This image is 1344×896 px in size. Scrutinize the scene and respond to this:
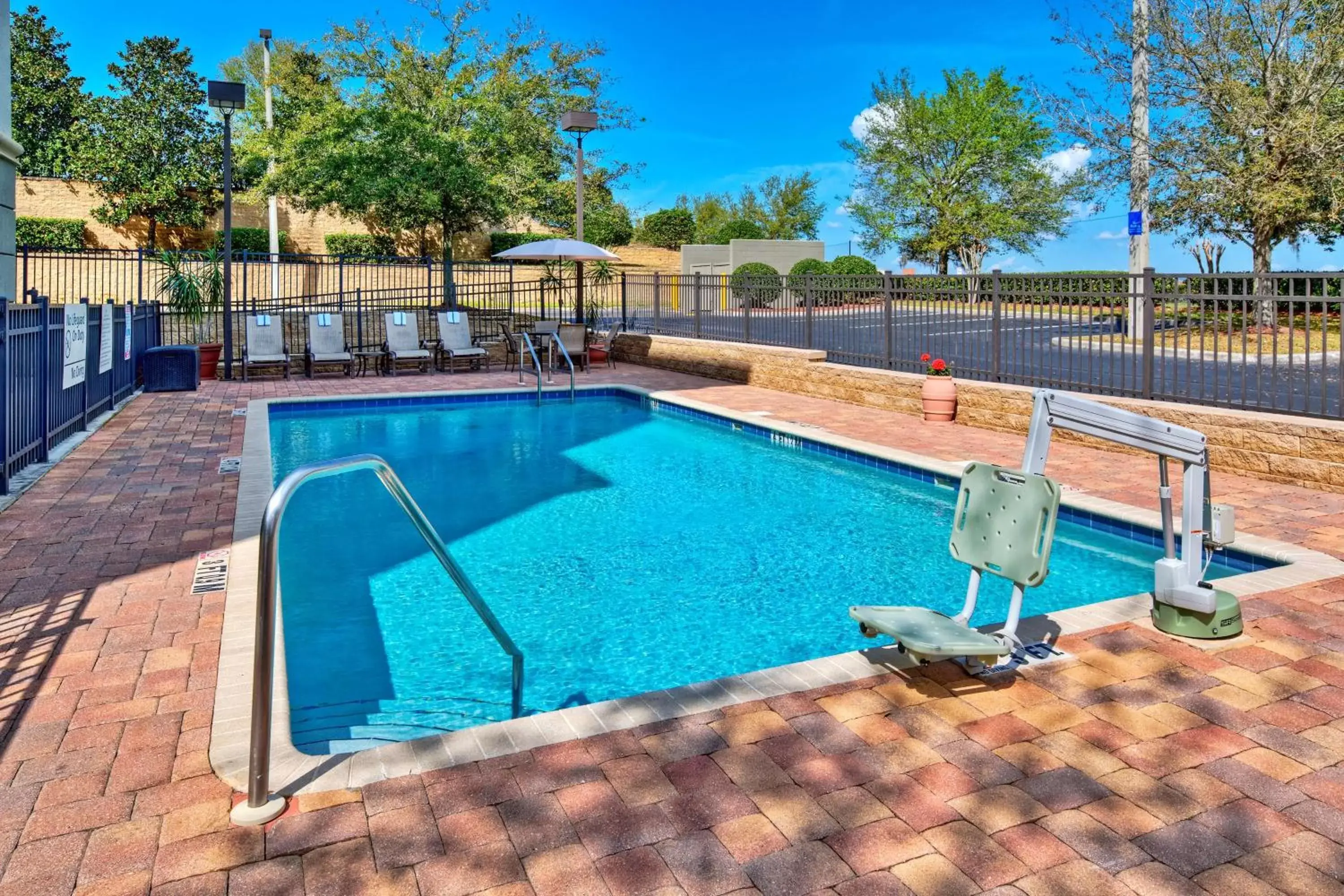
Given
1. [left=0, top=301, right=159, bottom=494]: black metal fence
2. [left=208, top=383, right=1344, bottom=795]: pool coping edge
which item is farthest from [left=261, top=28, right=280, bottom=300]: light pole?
[left=208, top=383, right=1344, bottom=795]: pool coping edge

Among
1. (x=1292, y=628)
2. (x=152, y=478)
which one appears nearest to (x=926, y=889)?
(x=1292, y=628)

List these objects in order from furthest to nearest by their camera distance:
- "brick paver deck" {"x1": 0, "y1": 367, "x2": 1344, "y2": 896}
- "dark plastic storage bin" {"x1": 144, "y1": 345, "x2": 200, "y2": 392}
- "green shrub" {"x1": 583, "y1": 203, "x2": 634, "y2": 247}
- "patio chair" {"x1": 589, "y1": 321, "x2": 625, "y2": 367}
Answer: "green shrub" {"x1": 583, "y1": 203, "x2": 634, "y2": 247}
"patio chair" {"x1": 589, "y1": 321, "x2": 625, "y2": 367}
"dark plastic storage bin" {"x1": 144, "y1": 345, "x2": 200, "y2": 392}
"brick paver deck" {"x1": 0, "y1": 367, "x2": 1344, "y2": 896}

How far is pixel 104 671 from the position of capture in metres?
3.53

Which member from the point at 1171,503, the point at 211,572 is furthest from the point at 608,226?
the point at 1171,503

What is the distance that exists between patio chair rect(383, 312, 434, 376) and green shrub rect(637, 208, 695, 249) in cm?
2960

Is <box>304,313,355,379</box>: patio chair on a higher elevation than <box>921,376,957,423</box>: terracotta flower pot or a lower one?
higher

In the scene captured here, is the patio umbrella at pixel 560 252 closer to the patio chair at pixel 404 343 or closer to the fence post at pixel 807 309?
the patio chair at pixel 404 343

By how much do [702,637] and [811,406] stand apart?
7.45 metres

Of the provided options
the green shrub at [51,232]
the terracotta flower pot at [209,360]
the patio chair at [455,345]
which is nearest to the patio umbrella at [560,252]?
the patio chair at [455,345]

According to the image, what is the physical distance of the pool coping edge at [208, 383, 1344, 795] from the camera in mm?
2830

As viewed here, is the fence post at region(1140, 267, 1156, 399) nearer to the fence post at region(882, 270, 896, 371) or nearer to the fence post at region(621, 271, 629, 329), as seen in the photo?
the fence post at region(882, 270, 896, 371)

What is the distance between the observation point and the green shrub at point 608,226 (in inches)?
1555

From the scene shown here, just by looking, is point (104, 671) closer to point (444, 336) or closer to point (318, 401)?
point (318, 401)

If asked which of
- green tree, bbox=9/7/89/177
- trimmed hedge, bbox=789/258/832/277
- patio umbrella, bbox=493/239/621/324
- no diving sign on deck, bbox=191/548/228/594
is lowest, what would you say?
no diving sign on deck, bbox=191/548/228/594
